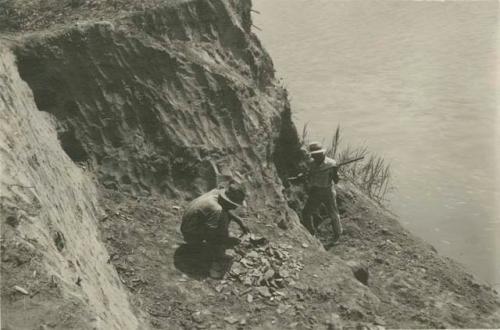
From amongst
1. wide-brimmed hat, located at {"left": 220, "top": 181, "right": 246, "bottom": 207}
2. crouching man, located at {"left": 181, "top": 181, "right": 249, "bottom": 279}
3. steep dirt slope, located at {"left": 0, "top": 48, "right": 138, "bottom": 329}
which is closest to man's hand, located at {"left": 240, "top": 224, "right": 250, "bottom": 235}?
crouching man, located at {"left": 181, "top": 181, "right": 249, "bottom": 279}

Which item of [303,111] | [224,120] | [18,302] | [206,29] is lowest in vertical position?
[303,111]

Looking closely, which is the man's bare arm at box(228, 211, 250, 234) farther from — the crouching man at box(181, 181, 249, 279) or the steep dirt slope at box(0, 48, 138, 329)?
A: the steep dirt slope at box(0, 48, 138, 329)

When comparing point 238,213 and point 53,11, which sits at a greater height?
point 53,11

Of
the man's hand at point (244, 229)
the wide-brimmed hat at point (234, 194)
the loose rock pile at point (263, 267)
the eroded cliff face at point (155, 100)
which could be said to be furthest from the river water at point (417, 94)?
the wide-brimmed hat at point (234, 194)

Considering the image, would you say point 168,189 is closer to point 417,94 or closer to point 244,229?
point 244,229

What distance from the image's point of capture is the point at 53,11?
11.0 m

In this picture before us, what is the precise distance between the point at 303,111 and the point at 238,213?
17.7 metres

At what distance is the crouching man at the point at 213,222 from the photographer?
852 centimetres

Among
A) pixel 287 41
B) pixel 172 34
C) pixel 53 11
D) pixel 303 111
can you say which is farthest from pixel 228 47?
pixel 287 41

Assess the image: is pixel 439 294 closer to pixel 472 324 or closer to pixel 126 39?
pixel 472 324

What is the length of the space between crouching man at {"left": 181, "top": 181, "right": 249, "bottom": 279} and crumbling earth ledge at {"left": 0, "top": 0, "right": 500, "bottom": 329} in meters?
0.22

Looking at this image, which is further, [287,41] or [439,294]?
[287,41]

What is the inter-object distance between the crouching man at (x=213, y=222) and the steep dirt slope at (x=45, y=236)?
1316 mm

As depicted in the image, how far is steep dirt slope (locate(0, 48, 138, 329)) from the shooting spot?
4.95 m
